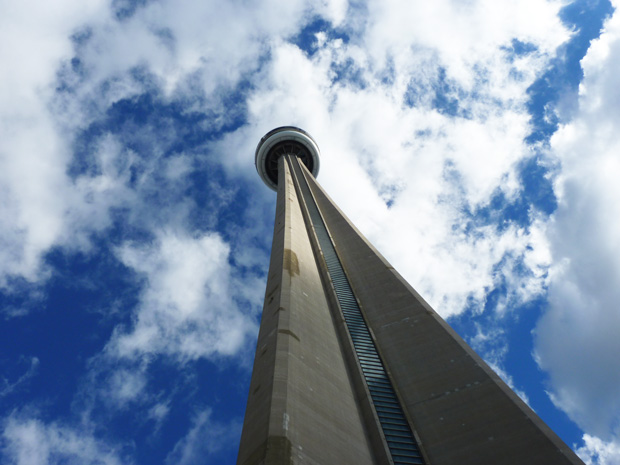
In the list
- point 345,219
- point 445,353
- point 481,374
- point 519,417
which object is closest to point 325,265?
point 345,219

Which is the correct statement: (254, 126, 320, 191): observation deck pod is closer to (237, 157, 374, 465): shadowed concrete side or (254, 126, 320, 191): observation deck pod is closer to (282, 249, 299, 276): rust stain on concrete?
(282, 249, 299, 276): rust stain on concrete

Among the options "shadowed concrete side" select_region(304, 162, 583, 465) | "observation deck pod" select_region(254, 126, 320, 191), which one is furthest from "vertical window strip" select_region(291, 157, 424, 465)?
"observation deck pod" select_region(254, 126, 320, 191)

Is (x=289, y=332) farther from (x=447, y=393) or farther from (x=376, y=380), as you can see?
(x=447, y=393)

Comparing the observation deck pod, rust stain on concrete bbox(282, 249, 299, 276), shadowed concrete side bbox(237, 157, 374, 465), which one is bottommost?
shadowed concrete side bbox(237, 157, 374, 465)

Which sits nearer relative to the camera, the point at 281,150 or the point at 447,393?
the point at 447,393

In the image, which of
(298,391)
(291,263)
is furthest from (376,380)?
(291,263)
